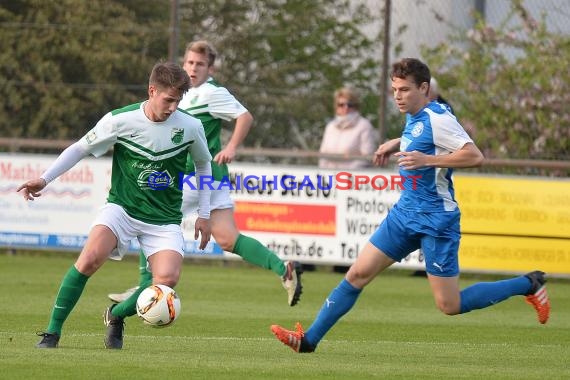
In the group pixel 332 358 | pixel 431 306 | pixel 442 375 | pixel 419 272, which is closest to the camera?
pixel 442 375

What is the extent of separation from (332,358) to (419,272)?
8.32 m

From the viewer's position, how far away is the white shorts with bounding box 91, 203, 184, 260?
8.61m

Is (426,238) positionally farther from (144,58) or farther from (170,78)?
(144,58)

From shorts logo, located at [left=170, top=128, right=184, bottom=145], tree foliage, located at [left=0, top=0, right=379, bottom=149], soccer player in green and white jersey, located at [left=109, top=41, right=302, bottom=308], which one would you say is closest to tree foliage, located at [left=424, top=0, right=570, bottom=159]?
tree foliage, located at [left=0, top=0, right=379, bottom=149]

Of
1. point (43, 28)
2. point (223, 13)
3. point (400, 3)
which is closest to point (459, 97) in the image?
point (400, 3)

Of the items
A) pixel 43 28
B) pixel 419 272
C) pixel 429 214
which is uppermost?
pixel 43 28

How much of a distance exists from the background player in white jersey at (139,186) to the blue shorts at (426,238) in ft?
4.26

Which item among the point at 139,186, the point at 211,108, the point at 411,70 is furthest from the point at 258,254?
the point at 411,70

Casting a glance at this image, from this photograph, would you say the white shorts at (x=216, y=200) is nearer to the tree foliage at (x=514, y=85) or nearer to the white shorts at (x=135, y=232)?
the white shorts at (x=135, y=232)

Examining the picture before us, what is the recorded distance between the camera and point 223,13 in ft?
59.5

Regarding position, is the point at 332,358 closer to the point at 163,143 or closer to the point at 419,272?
the point at 163,143

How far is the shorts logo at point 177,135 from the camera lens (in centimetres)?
873

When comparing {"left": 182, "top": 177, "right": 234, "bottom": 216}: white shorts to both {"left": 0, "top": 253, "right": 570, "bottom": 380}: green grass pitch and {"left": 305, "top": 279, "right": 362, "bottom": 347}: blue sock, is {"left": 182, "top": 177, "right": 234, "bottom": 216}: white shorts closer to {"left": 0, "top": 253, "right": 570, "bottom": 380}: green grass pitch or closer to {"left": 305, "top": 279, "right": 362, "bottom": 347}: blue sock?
{"left": 0, "top": 253, "right": 570, "bottom": 380}: green grass pitch

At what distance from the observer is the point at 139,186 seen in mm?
8672
